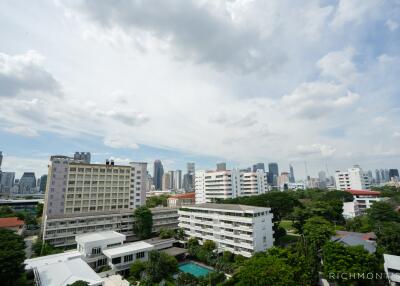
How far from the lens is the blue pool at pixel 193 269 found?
38.0 metres

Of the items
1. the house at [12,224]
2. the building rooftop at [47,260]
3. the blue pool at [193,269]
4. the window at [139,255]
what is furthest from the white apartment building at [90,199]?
the blue pool at [193,269]

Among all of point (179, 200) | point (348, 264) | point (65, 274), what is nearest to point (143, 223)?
point (65, 274)

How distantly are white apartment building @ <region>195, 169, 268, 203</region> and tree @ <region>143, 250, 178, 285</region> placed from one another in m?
64.7

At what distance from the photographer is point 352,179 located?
123250mm

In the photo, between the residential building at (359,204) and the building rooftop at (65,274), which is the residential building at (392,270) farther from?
the residential building at (359,204)

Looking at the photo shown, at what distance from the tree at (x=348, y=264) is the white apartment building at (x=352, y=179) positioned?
11404 centimetres

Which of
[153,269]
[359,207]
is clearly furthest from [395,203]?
[153,269]

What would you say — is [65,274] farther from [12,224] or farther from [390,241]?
[390,241]

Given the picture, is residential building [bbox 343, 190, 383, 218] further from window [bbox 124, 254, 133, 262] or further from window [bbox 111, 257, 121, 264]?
window [bbox 111, 257, 121, 264]

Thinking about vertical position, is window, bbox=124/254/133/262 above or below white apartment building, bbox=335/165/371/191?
below

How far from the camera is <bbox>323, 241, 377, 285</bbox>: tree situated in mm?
24938

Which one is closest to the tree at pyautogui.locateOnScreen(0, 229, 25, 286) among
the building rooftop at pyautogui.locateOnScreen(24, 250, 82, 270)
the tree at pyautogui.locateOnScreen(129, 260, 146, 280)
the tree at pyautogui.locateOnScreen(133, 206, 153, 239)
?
the building rooftop at pyautogui.locateOnScreen(24, 250, 82, 270)

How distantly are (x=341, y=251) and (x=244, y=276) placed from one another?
489 inches

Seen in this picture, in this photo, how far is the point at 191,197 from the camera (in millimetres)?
111312
